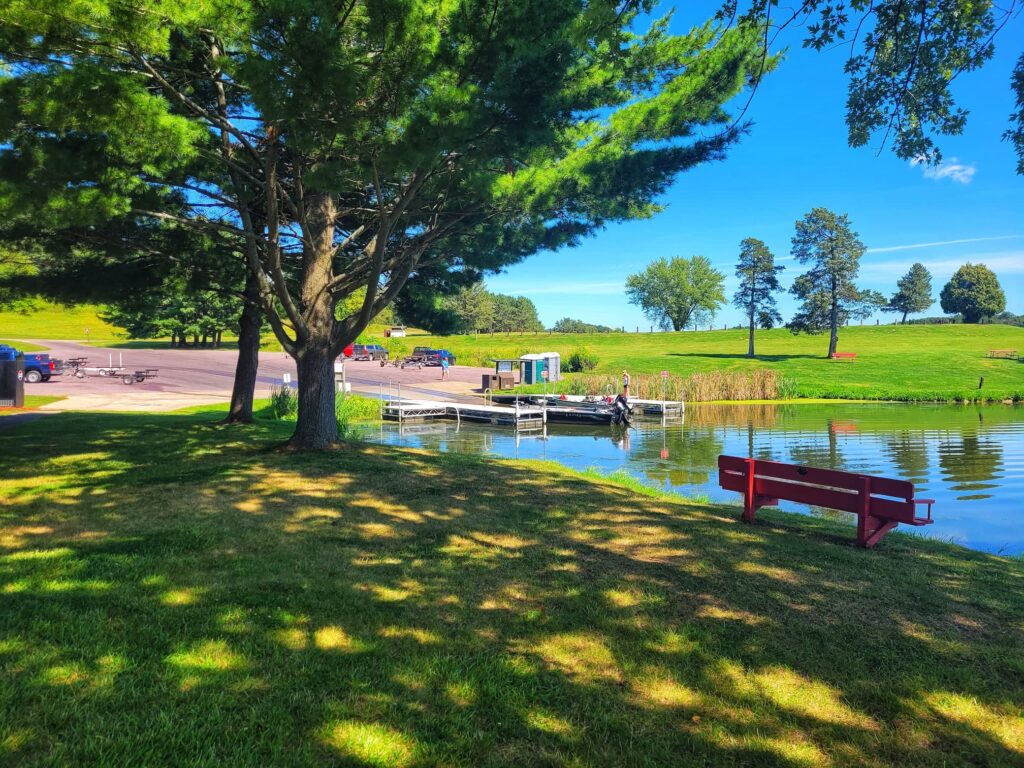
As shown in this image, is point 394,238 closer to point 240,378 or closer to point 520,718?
point 240,378

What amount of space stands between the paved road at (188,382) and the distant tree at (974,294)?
259 feet

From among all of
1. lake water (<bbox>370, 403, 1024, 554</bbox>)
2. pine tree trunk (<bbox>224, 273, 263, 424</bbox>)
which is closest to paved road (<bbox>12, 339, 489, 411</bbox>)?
pine tree trunk (<bbox>224, 273, 263, 424</bbox>)

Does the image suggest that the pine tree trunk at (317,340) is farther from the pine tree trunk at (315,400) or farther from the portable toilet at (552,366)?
the portable toilet at (552,366)

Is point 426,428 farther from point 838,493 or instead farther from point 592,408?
point 838,493

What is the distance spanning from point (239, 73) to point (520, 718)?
22.1ft

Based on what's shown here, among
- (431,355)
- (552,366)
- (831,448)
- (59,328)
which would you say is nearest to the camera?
(831,448)

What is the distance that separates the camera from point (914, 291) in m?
88.5

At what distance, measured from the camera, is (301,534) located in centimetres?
609

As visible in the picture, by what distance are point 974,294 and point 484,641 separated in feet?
359

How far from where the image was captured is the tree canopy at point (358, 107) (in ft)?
21.5

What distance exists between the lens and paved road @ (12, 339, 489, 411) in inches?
898

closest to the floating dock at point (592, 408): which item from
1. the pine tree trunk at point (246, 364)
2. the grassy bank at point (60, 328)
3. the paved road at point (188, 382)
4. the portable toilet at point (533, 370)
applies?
the paved road at point (188, 382)

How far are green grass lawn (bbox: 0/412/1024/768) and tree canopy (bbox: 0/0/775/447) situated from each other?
409 cm

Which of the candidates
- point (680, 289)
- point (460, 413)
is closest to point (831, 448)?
point (460, 413)
